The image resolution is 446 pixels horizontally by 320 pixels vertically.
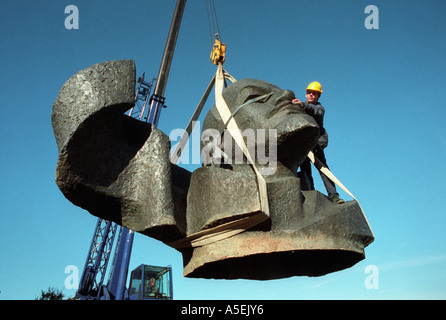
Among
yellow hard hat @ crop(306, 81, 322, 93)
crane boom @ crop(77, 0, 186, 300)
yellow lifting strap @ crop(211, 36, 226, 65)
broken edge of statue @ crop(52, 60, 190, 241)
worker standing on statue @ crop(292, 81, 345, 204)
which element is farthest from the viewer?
crane boom @ crop(77, 0, 186, 300)

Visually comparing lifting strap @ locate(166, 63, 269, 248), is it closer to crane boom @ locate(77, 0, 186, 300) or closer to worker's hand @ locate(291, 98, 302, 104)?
worker's hand @ locate(291, 98, 302, 104)

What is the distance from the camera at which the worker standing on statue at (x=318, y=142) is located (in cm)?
381

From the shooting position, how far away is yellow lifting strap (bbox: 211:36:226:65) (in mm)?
4508

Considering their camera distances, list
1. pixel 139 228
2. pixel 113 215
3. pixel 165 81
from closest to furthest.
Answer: pixel 139 228 < pixel 113 215 < pixel 165 81

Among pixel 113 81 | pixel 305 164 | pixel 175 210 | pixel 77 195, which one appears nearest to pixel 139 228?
pixel 175 210

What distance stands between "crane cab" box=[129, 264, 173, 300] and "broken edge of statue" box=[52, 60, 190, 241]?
369 inches

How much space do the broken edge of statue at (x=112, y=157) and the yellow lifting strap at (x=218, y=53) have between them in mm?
1617

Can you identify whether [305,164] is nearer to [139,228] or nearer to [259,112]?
[259,112]

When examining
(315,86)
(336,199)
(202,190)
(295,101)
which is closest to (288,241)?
(202,190)

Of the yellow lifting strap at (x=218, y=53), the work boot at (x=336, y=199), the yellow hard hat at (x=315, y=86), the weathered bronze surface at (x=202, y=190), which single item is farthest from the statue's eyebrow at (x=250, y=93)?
the work boot at (x=336, y=199)

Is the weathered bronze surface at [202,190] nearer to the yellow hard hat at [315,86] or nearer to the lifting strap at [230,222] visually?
the lifting strap at [230,222]

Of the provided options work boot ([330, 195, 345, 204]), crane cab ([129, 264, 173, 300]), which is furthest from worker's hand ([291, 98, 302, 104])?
crane cab ([129, 264, 173, 300])

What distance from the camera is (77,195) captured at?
118 inches
